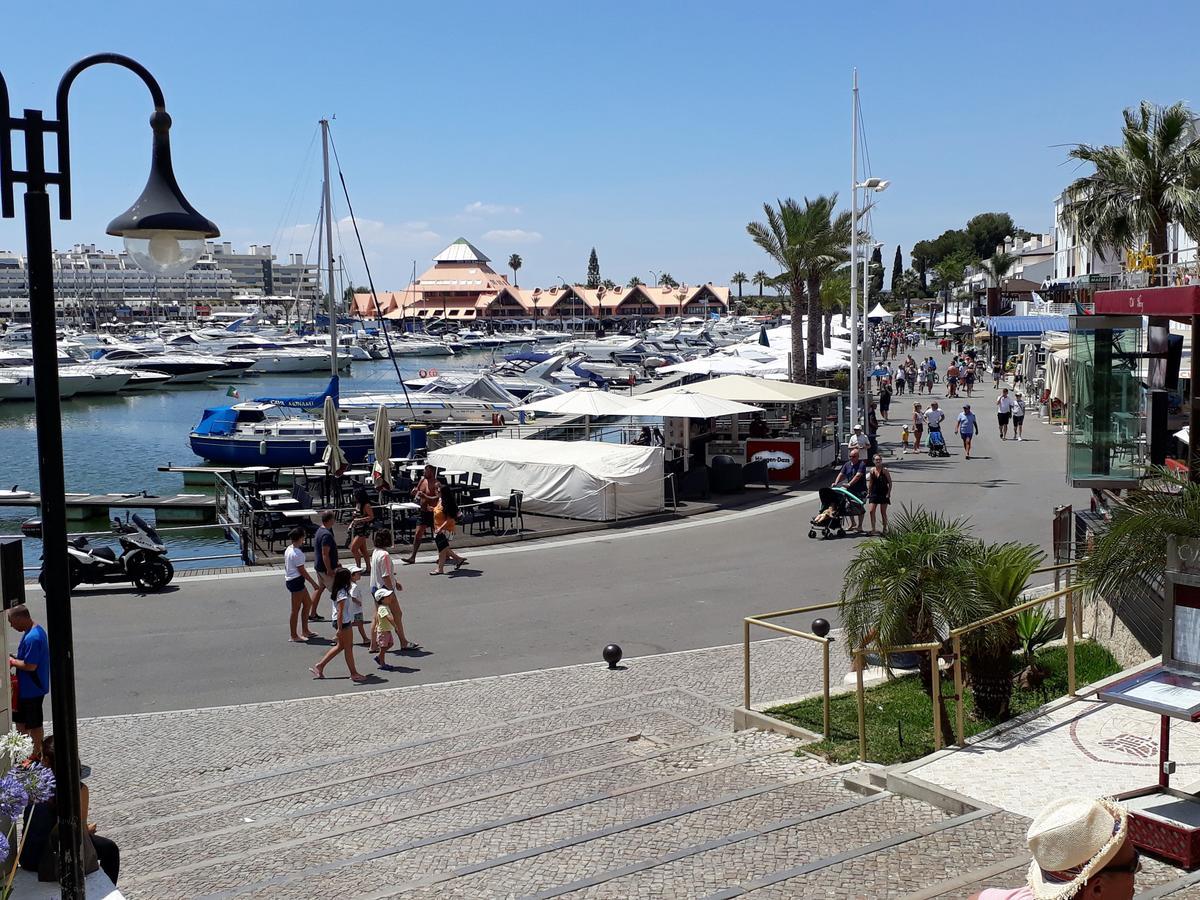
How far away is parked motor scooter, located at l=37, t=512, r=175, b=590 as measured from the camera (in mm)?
16984

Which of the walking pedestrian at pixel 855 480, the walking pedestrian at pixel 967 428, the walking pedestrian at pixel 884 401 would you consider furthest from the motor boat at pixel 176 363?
the walking pedestrian at pixel 855 480

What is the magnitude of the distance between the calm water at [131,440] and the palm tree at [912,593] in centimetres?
1647

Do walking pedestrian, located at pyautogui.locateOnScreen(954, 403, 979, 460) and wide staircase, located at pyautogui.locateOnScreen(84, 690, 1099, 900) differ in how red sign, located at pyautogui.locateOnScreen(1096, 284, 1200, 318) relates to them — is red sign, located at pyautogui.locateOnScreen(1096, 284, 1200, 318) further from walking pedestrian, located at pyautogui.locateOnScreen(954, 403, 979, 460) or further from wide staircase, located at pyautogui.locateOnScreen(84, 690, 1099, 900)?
walking pedestrian, located at pyautogui.locateOnScreen(954, 403, 979, 460)

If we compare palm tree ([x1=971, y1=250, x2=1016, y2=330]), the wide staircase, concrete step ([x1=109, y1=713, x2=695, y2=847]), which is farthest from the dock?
palm tree ([x1=971, y1=250, x2=1016, y2=330])

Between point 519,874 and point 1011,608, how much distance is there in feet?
15.8

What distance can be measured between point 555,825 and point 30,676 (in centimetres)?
467

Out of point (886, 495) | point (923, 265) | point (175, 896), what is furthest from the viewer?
point (923, 265)

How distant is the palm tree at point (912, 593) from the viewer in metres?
9.07

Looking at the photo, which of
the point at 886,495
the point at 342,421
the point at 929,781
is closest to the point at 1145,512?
the point at 929,781

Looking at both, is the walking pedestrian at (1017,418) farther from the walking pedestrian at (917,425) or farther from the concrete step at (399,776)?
the concrete step at (399,776)

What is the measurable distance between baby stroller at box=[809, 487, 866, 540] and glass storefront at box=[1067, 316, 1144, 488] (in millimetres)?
5839

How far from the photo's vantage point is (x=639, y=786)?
8750 mm

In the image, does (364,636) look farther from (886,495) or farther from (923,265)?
(923,265)

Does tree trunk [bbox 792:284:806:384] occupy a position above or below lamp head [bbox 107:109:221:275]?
below
